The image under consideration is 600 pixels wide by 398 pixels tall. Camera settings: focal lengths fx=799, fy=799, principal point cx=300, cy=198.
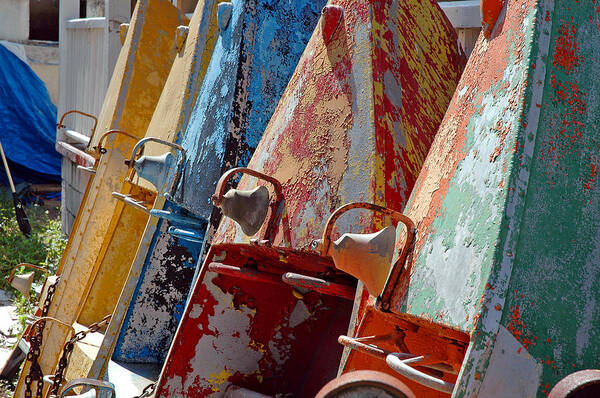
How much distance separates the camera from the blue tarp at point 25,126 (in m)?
13.1

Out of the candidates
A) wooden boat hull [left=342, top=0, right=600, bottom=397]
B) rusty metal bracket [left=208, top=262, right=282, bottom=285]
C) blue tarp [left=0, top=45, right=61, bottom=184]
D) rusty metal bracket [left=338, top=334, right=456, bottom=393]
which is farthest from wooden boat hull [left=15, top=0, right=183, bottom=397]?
blue tarp [left=0, top=45, right=61, bottom=184]

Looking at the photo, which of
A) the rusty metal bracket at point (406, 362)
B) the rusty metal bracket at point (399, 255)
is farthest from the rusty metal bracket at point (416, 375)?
the rusty metal bracket at point (399, 255)

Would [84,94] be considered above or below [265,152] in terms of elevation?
below

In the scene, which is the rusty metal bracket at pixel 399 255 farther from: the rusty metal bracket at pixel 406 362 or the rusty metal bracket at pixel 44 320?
the rusty metal bracket at pixel 44 320

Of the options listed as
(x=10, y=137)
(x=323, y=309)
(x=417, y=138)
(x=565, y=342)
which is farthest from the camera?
(x=10, y=137)

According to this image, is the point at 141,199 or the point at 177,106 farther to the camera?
the point at 141,199

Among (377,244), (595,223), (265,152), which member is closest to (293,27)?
(265,152)

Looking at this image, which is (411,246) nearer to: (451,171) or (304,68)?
(451,171)

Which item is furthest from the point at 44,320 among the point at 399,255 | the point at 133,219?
the point at 399,255

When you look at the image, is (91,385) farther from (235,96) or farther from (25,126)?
(25,126)

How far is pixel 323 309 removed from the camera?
3.21 meters

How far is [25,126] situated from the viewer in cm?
1331

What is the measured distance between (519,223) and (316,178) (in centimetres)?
92

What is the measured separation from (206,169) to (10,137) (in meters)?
10.8
